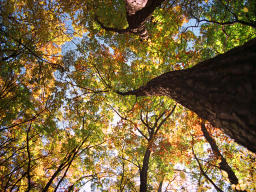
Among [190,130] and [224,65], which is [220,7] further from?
[190,130]

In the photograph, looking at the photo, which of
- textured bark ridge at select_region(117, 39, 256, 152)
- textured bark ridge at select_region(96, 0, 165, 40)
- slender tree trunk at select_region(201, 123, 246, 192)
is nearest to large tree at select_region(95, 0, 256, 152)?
textured bark ridge at select_region(117, 39, 256, 152)

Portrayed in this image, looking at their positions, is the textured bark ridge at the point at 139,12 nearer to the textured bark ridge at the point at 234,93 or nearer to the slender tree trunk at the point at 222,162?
the textured bark ridge at the point at 234,93

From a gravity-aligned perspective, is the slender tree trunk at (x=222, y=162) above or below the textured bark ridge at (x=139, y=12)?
below

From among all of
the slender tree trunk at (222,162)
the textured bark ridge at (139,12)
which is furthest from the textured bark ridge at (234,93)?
the slender tree trunk at (222,162)

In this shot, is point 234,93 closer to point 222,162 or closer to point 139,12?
point 139,12

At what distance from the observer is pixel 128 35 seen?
903 centimetres

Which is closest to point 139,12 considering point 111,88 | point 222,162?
point 111,88

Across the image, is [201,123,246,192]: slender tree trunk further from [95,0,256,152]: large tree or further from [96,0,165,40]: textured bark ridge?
[96,0,165,40]: textured bark ridge

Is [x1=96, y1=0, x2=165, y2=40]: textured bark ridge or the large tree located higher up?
[x1=96, y1=0, x2=165, y2=40]: textured bark ridge

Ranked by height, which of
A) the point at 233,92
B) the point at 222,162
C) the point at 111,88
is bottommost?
the point at 222,162

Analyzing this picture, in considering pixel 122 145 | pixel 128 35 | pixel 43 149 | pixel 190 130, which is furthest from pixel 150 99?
pixel 43 149

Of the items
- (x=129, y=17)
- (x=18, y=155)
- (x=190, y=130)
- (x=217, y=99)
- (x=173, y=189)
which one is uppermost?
(x=129, y=17)

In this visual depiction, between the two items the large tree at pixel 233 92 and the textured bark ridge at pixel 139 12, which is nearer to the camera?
the large tree at pixel 233 92

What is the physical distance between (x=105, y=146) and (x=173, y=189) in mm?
9278
